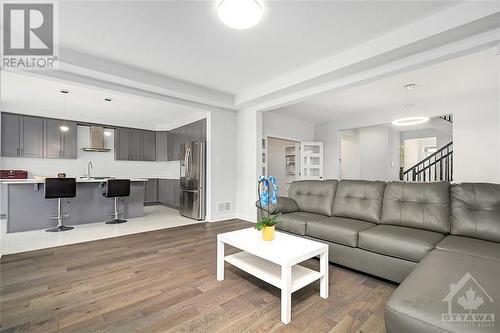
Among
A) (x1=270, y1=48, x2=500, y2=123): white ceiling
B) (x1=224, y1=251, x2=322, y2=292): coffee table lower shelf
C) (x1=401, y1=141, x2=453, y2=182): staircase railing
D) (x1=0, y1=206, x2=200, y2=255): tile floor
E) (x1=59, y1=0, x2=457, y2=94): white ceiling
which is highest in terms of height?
(x1=59, y1=0, x2=457, y2=94): white ceiling

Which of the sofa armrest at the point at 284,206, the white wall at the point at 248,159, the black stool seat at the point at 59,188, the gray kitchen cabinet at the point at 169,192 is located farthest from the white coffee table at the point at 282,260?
the gray kitchen cabinet at the point at 169,192

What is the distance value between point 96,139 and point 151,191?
215cm

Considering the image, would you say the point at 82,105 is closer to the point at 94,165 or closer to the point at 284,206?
the point at 94,165

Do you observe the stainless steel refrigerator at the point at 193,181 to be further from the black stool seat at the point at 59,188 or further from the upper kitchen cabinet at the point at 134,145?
the upper kitchen cabinet at the point at 134,145

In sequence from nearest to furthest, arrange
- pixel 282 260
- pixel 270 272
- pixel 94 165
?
pixel 282 260 < pixel 270 272 < pixel 94 165

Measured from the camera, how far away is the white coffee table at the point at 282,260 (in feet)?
5.59

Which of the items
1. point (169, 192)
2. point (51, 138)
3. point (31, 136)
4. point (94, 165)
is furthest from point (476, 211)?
point (31, 136)

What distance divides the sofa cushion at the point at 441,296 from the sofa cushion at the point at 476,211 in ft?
2.58

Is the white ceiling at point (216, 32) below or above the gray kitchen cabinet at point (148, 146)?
above

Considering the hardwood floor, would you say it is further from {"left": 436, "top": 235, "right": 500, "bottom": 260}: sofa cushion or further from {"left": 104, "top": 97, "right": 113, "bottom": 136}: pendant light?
{"left": 104, "top": 97, "right": 113, "bottom": 136}: pendant light

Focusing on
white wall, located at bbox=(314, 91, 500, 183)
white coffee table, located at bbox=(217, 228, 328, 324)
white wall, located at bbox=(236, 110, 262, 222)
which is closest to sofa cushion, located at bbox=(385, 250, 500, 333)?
white coffee table, located at bbox=(217, 228, 328, 324)

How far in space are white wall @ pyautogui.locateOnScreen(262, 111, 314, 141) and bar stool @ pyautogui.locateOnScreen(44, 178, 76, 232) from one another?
4.13 m

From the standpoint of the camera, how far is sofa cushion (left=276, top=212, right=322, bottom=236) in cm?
289

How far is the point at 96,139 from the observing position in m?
6.39
